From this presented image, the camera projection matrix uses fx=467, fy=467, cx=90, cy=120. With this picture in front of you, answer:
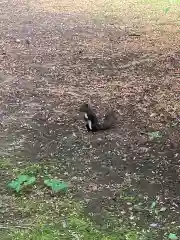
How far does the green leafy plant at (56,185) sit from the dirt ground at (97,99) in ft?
0.42

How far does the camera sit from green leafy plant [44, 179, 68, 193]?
332cm

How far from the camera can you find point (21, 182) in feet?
11.2

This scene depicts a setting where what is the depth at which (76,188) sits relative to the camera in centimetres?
339

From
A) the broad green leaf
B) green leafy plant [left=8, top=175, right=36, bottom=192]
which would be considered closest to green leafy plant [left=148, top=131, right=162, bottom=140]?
green leafy plant [left=8, top=175, right=36, bottom=192]

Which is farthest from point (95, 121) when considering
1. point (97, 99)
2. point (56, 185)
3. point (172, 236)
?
point (172, 236)

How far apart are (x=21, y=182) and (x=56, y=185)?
27 cm

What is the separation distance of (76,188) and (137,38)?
4.38 metres

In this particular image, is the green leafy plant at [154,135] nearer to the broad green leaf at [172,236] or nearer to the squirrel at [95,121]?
the squirrel at [95,121]

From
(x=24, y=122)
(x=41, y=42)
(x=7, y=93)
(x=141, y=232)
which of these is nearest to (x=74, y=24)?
(x=41, y=42)

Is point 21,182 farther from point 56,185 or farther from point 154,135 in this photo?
point 154,135

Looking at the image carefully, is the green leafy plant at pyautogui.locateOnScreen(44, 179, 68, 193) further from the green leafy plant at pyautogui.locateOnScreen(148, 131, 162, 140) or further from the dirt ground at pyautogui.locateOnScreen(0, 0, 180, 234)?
the green leafy plant at pyautogui.locateOnScreen(148, 131, 162, 140)

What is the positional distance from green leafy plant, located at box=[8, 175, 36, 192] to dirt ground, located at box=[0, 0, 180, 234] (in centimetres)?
31

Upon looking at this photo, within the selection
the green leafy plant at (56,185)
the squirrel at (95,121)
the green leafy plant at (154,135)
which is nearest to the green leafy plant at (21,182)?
the green leafy plant at (56,185)

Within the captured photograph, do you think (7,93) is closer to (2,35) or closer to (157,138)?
(157,138)
